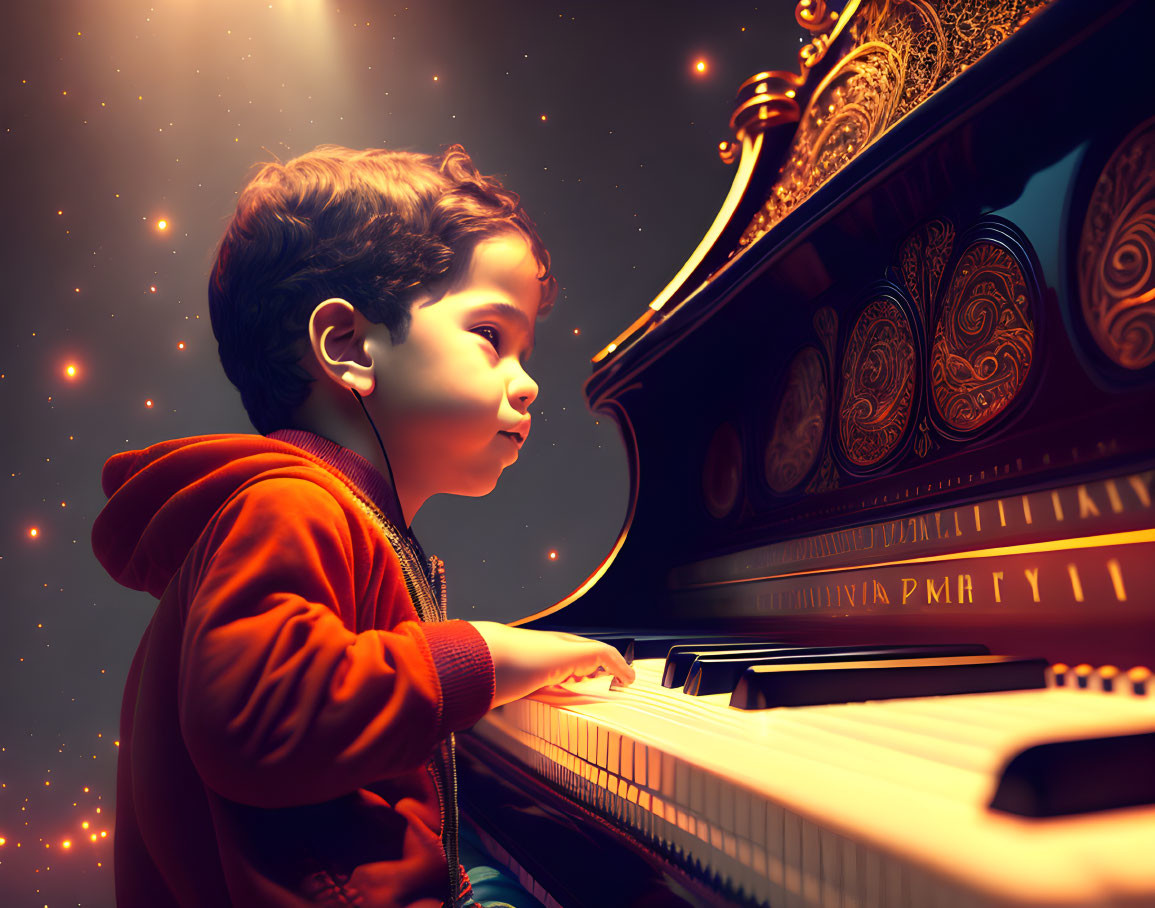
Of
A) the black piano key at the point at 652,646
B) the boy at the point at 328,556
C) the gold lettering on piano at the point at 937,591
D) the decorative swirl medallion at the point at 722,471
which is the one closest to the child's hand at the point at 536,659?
the boy at the point at 328,556

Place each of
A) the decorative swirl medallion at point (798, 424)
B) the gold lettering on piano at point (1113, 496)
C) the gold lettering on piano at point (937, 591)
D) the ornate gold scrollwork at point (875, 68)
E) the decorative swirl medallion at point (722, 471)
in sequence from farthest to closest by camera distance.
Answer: the decorative swirl medallion at point (722, 471), the decorative swirl medallion at point (798, 424), the ornate gold scrollwork at point (875, 68), the gold lettering on piano at point (937, 591), the gold lettering on piano at point (1113, 496)

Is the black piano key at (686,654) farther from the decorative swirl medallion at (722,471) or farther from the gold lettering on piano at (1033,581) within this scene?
the decorative swirl medallion at (722,471)

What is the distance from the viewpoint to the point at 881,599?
2.27 ft

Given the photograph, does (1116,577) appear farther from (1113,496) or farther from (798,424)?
(798,424)

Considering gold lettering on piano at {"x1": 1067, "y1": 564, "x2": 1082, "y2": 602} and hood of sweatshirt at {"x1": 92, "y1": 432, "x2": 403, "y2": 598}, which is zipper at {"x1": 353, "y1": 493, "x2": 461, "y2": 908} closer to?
hood of sweatshirt at {"x1": 92, "y1": 432, "x2": 403, "y2": 598}

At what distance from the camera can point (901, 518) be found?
711 millimetres

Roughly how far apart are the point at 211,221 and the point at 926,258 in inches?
82.8

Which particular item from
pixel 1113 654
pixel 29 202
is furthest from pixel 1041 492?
pixel 29 202

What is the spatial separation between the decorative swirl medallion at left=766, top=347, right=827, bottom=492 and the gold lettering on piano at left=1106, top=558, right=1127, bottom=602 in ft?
1.43

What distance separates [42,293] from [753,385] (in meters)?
2.01

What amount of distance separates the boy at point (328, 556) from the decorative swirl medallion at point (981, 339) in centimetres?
44

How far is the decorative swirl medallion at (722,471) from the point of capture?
107 cm

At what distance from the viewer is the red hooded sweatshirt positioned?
39cm

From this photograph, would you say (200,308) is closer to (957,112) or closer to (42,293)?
(42,293)
